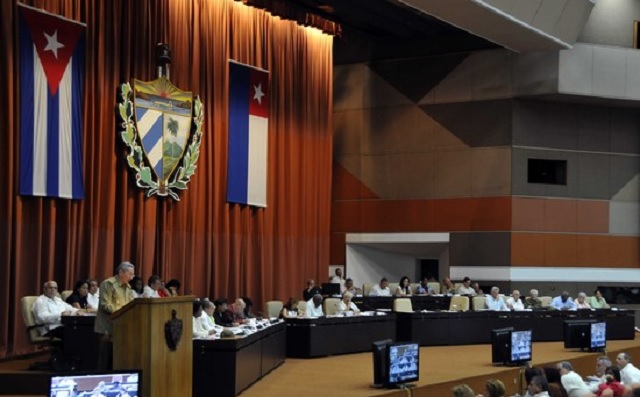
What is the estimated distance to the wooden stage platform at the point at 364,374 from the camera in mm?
12039

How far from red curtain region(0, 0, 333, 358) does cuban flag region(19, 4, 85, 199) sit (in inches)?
7.0

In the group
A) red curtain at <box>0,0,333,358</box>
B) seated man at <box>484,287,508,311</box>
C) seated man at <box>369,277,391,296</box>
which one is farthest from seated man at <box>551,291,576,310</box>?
red curtain at <box>0,0,333,358</box>

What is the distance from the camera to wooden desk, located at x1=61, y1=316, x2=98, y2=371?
464 inches

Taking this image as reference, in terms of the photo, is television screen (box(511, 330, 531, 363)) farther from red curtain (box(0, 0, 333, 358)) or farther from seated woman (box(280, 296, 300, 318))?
red curtain (box(0, 0, 333, 358))

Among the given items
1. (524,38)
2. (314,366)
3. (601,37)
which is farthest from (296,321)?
(601,37)

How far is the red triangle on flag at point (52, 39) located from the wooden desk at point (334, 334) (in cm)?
543

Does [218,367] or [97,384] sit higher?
[97,384]

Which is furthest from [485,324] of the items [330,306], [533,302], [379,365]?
[379,365]

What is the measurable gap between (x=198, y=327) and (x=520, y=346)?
5913 mm

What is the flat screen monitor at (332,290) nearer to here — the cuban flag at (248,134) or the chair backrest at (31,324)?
the cuban flag at (248,134)

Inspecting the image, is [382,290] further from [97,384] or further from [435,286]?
[97,384]

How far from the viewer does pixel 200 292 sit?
19.8 m

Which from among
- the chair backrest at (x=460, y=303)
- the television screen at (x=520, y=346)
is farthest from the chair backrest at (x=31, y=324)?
the chair backrest at (x=460, y=303)

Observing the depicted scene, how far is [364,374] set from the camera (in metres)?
14.4
